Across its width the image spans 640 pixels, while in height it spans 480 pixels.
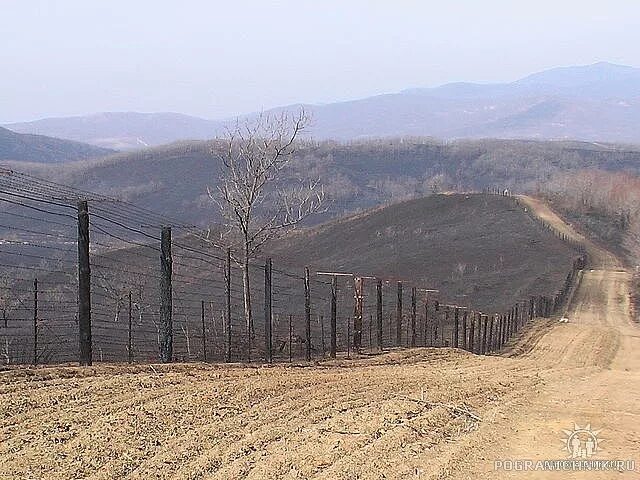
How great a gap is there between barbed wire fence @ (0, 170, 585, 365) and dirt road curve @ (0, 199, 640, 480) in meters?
3.06

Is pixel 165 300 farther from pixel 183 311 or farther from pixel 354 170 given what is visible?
pixel 354 170

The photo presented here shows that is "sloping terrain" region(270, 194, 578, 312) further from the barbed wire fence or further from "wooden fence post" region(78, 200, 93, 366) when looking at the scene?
"wooden fence post" region(78, 200, 93, 366)

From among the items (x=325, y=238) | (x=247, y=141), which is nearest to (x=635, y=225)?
(x=325, y=238)

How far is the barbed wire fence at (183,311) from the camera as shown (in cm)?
1430

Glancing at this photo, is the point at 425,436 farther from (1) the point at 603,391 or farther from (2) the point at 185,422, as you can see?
(1) the point at 603,391

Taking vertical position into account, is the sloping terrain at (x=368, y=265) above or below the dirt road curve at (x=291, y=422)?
below

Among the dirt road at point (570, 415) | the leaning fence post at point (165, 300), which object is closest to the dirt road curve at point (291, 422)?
the dirt road at point (570, 415)

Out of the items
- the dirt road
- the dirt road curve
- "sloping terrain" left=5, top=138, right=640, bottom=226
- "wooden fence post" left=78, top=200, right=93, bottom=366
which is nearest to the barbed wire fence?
"wooden fence post" left=78, top=200, right=93, bottom=366

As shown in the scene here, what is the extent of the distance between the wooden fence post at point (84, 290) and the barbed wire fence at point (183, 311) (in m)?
0.02

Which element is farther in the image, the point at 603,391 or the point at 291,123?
the point at 291,123

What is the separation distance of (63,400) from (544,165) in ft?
494

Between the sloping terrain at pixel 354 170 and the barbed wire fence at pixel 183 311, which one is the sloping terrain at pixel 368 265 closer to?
the barbed wire fence at pixel 183 311

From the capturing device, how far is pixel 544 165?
151750 millimetres

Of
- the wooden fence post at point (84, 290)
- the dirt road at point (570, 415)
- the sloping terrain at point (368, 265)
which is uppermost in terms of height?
the wooden fence post at point (84, 290)
